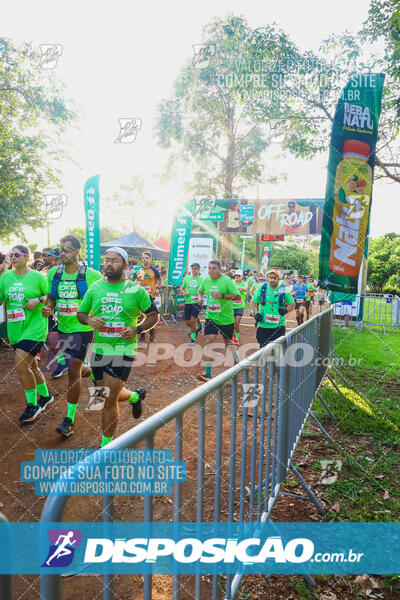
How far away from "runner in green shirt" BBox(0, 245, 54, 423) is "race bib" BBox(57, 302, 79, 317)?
1.04ft

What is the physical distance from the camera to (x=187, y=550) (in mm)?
1678

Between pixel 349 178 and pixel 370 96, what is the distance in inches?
48.8

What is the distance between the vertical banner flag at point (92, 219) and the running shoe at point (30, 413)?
8760mm

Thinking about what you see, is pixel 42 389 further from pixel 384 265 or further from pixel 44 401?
pixel 384 265

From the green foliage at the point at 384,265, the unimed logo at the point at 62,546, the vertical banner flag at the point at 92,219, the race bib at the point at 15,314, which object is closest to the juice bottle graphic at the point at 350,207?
the race bib at the point at 15,314

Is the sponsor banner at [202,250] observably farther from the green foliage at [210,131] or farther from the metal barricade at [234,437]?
the metal barricade at [234,437]

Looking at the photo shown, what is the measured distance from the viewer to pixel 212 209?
21.0 metres

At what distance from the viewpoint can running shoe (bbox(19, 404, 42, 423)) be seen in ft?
16.1

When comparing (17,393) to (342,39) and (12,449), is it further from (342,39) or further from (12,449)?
(342,39)

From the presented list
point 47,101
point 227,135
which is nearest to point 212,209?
point 227,135

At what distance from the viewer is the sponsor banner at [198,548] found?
36.9 inches

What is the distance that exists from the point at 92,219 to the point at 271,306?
28.6ft

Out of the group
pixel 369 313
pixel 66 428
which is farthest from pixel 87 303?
pixel 369 313

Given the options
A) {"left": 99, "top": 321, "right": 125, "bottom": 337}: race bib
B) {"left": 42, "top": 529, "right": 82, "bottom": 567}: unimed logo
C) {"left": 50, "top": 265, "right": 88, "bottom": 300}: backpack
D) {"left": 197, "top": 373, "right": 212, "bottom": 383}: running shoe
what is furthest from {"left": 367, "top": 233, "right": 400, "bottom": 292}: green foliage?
{"left": 42, "top": 529, "right": 82, "bottom": 567}: unimed logo
